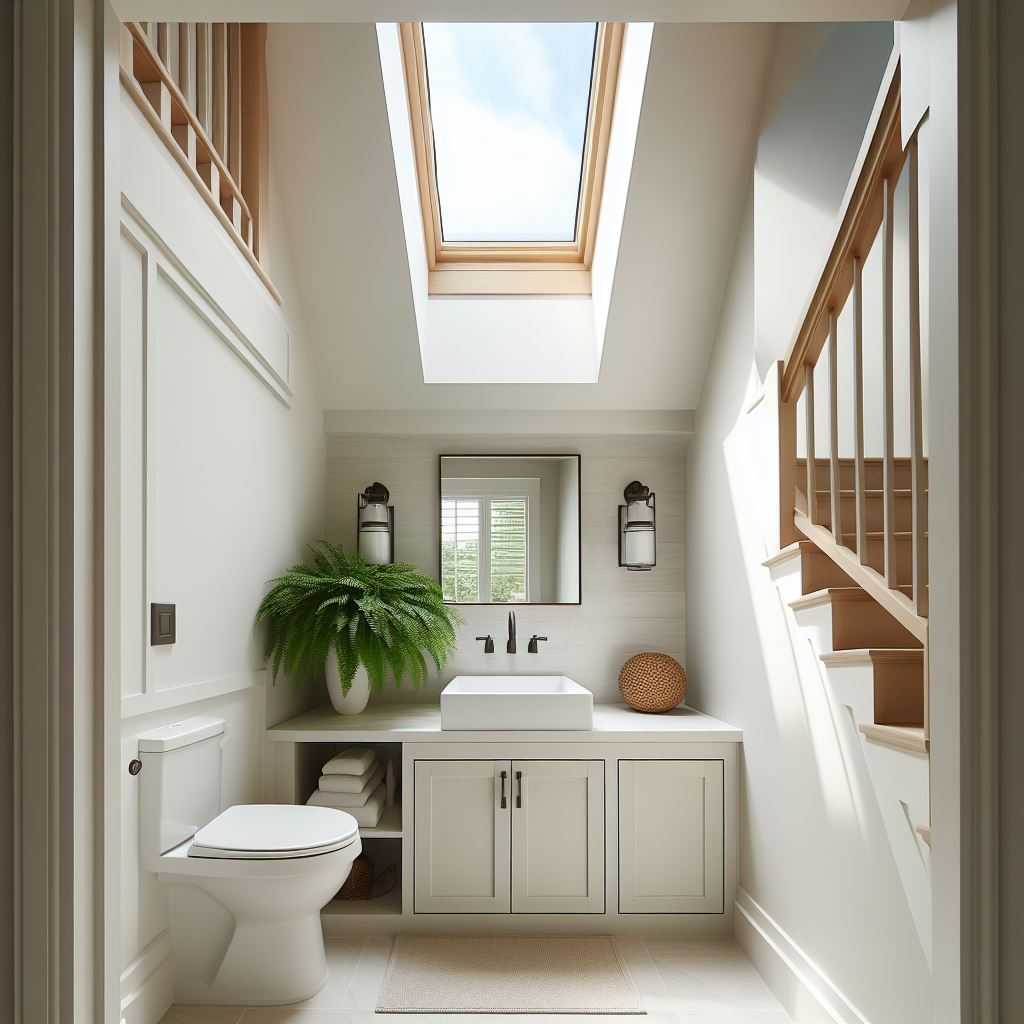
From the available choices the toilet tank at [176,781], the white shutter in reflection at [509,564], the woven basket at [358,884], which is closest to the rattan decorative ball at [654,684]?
the white shutter in reflection at [509,564]

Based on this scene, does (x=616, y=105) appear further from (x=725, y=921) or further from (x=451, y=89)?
(x=725, y=921)

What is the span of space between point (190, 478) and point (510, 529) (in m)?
1.86

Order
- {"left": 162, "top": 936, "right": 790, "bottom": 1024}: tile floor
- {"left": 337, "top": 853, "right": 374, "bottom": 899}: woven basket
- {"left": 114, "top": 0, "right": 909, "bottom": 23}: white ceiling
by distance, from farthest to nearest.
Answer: {"left": 337, "top": 853, "right": 374, "bottom": 899}: woven basket < {"left": 162, "top": 936, "right": 790, "bottom": 1024}: tile floor < {"left": 114, "top": 0, "right": 909, "bottom": 23}: white ceiling

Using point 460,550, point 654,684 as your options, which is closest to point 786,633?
point 654,684

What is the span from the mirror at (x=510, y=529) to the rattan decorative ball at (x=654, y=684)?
481 millimetres

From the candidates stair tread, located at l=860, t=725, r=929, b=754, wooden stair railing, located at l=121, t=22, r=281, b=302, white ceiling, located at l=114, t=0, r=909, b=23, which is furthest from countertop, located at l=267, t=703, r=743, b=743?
white ceiling, located at l=114, t=0, r=909, b=23

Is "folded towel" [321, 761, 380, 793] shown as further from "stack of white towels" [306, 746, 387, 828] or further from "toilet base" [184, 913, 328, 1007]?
"toilet base" [184, 913, 328, 1007]

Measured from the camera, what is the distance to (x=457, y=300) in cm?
391

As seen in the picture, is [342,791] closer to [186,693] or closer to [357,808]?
[357,808]

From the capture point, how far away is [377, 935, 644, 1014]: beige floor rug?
2.60 meters

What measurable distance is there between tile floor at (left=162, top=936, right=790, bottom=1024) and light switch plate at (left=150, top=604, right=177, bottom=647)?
1.07 m

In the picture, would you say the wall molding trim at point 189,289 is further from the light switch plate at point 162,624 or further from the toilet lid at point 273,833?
the toilet lid at point 273,833

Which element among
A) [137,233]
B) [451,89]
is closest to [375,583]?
[137,233]
